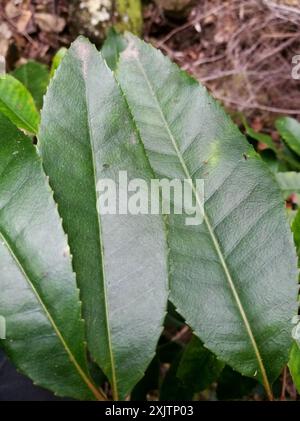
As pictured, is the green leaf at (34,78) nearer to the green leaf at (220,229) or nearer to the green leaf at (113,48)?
the green leaf at (113,48)

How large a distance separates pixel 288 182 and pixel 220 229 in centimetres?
54

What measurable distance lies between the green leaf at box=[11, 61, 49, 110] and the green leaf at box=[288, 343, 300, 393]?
2.72 feet

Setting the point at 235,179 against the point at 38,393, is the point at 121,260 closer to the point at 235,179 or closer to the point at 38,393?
the point at 235,179

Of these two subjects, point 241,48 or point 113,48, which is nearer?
point 113,48

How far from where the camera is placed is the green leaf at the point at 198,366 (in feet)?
2.66

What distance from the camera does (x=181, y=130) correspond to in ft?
2.02

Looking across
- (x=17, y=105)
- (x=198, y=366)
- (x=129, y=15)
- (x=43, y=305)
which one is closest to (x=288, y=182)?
(x=198, y=366)

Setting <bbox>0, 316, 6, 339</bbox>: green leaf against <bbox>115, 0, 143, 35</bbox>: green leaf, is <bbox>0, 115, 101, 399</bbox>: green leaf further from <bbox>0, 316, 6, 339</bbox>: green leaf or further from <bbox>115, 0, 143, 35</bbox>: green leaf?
<bbox>115, 0, 143, 35</bbox>: green leaf

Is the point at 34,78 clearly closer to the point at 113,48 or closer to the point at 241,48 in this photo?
the point at 113,48

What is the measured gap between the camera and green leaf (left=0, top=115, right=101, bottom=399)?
51cm

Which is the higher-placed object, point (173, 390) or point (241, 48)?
point (241, 48)

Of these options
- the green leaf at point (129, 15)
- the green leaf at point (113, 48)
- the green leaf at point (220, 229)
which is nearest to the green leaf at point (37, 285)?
the green leaf at point (220, 229)

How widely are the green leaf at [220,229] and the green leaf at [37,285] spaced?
0.43ft

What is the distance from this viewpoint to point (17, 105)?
77cm
